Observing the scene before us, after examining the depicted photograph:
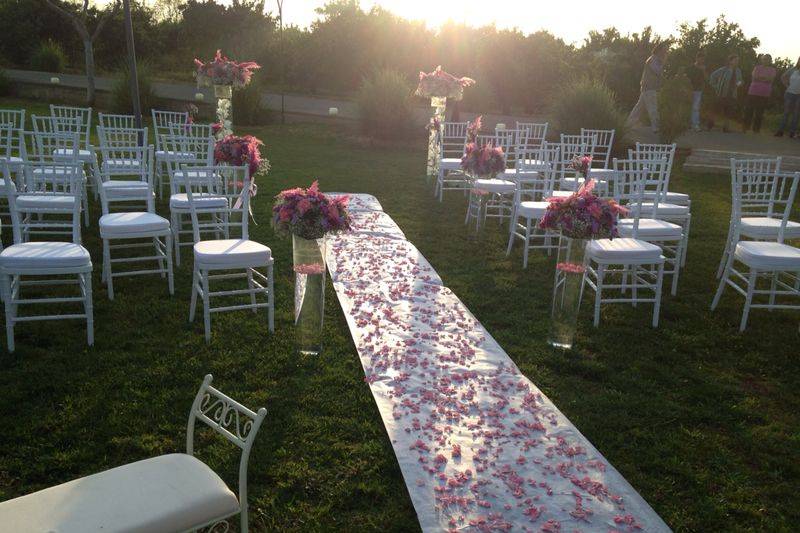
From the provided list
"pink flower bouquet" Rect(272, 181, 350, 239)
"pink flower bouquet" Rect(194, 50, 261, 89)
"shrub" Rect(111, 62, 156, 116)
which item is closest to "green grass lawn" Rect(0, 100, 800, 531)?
"pink flower bouquet" Rect(272, 181, 350, 239)

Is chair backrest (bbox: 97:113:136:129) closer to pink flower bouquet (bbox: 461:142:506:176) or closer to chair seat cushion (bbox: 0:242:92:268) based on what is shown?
chair seat cushion (bbox: 0:242:92:268)

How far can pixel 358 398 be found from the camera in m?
3.80

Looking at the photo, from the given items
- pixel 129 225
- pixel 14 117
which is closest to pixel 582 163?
pixel 129 225

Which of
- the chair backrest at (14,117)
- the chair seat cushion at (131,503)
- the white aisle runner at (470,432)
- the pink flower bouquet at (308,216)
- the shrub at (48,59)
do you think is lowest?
the white aisle runner at (470,432)

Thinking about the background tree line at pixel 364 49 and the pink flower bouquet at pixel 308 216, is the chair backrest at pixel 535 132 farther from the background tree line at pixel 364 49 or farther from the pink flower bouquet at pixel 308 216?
the background tree line at pixel 364 49

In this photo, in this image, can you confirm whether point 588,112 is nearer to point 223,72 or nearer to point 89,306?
point 223,72

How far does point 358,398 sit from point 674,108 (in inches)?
470

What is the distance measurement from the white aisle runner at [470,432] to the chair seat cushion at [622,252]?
105cm

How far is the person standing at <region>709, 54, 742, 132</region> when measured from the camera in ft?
51.6

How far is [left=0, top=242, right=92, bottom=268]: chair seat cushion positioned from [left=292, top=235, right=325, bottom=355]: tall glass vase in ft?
4.24

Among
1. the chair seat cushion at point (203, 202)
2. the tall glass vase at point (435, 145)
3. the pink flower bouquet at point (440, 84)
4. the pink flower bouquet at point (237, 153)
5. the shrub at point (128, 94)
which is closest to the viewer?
the chair seat cushion at point (203, 202)

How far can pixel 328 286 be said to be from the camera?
18.9 ft

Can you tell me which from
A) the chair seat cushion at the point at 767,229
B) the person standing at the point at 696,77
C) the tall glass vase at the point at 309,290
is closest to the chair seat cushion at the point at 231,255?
the tall glass vase at the point at 309,290

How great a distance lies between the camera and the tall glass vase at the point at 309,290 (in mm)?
4137
